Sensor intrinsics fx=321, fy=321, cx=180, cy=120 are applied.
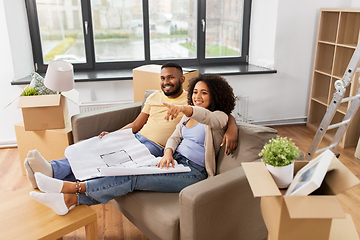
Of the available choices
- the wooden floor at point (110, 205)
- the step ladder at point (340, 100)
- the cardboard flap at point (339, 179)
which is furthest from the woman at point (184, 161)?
the step ladder at point (340, 100)

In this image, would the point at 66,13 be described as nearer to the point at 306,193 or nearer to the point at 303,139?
the point at 303,139

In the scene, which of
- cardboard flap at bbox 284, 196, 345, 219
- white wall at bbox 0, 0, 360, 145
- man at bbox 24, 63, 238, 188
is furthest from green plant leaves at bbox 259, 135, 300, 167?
white wall at bbox 0, 0, 360, 145

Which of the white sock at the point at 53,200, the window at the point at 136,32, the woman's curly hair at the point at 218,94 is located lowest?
the white sock at the point at 53,200

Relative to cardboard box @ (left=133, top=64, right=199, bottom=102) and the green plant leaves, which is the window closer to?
cardboard box @ (left=133, top=64, right=199, bottom=102)

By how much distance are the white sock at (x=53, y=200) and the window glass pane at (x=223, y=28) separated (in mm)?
2723

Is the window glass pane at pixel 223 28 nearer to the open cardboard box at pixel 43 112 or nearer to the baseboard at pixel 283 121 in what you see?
the baseboard at pixel 283 121

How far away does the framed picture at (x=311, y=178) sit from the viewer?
0.98 metres

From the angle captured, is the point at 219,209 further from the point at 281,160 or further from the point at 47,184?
the point at 47,184

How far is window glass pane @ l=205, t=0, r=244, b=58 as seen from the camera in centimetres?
369

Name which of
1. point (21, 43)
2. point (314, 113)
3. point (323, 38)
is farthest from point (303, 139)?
point (21, 43)

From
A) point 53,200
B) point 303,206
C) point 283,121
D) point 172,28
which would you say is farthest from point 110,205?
point 283,121

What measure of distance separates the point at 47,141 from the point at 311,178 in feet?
6.65

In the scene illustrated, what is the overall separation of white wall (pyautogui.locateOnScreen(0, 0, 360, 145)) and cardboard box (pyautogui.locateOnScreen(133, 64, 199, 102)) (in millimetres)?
625

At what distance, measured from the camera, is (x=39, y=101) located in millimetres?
2297
